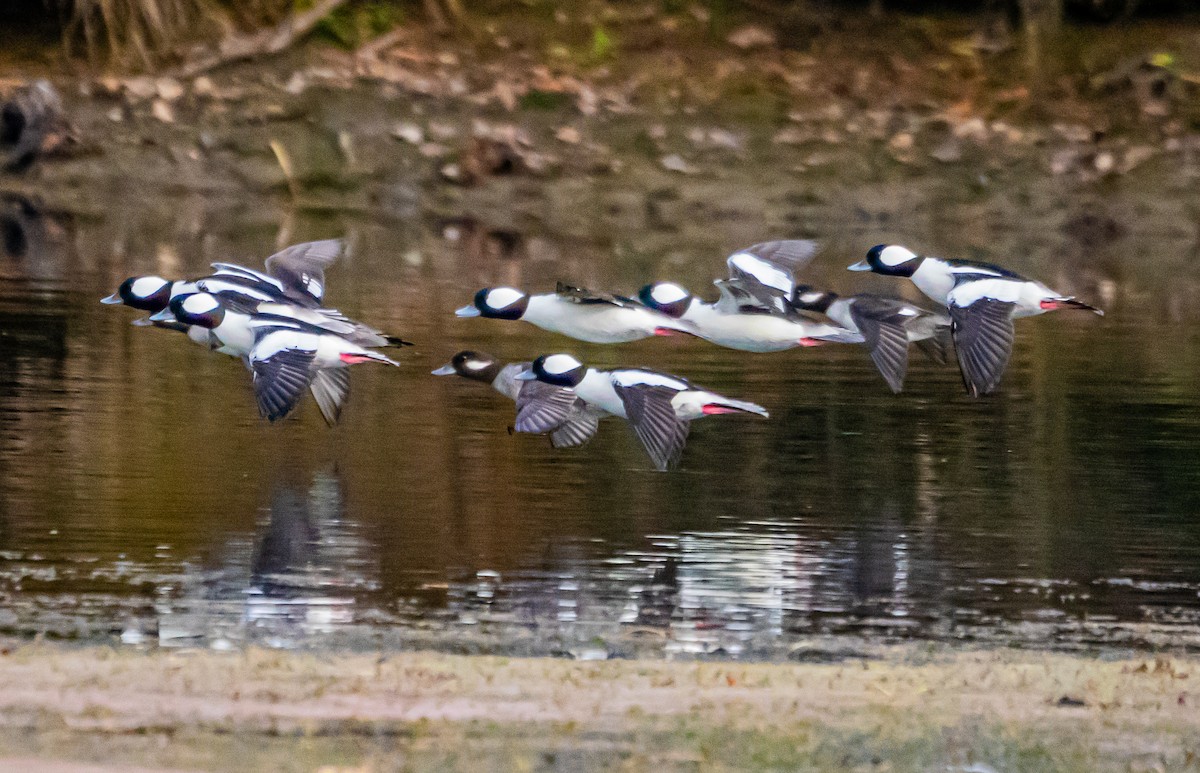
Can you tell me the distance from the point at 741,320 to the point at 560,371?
142 cm

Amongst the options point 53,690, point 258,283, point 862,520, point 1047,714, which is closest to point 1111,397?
point 862,520

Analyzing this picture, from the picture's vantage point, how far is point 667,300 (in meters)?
10.4

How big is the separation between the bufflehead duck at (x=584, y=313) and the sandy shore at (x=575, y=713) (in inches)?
137

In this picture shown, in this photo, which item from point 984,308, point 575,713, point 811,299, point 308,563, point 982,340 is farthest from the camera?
point 811,299

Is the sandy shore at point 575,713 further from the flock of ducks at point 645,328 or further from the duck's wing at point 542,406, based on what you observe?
the flock of ducks at point 645,328

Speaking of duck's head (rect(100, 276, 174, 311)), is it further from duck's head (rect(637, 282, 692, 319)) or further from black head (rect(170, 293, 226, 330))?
duck's head (rect(637, 282, 692, 319))

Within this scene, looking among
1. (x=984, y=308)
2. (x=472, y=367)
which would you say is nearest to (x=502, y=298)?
(x=472, y=367)

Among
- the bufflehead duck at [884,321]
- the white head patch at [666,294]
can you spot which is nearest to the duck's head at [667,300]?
the white head patch at [666,294]

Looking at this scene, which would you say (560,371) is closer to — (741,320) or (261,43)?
→ (741,320)

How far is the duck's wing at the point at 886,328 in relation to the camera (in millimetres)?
10062

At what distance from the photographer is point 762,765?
6109 millimetres

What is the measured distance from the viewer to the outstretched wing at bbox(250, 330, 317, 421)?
9086 mm

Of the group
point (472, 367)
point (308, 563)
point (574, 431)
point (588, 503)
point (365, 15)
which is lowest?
point (308, 563)

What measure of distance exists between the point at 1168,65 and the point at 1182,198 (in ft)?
8.05
